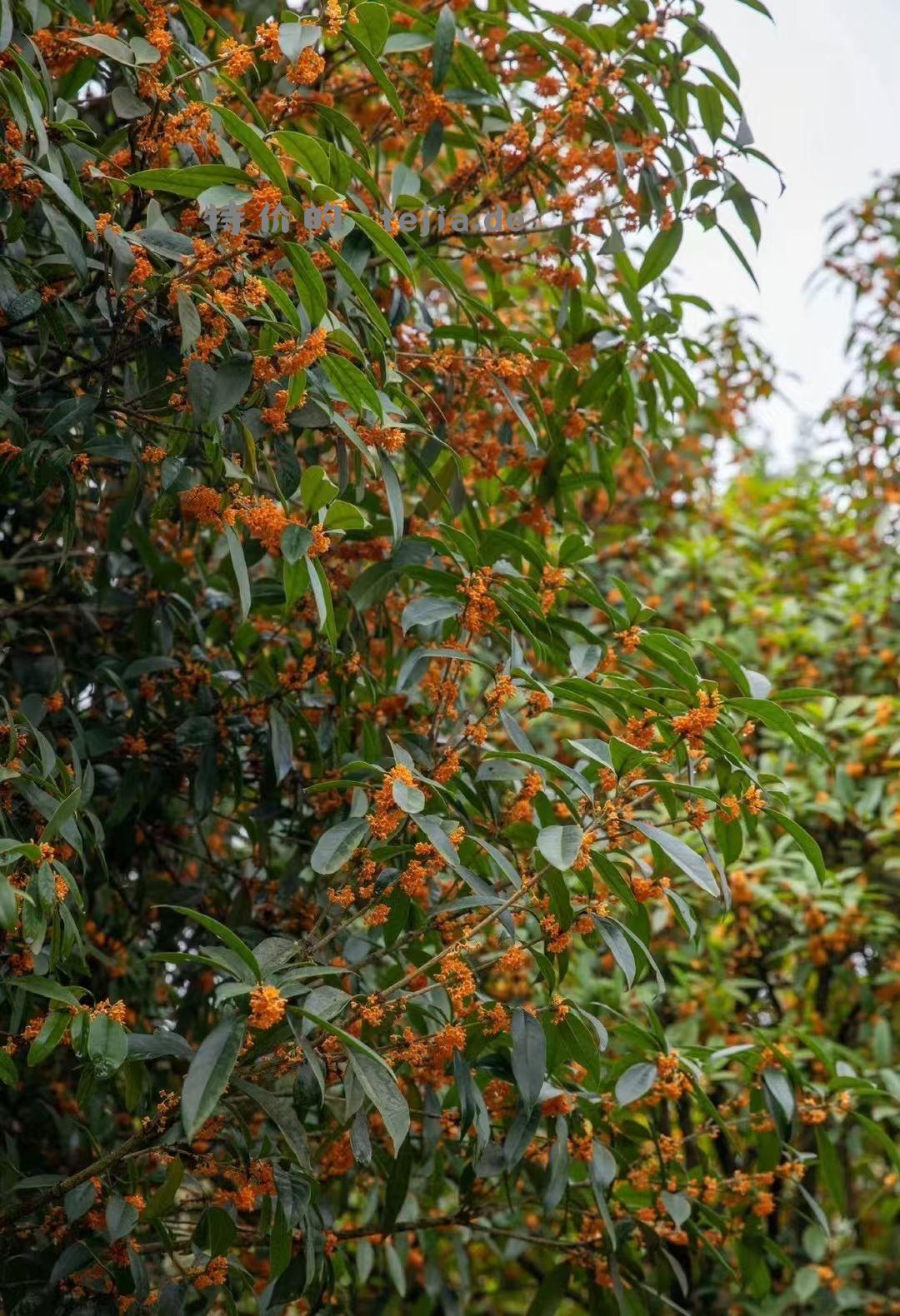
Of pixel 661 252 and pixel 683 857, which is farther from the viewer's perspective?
pixel 661 252

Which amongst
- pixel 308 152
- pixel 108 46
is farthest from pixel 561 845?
pixel 108 46

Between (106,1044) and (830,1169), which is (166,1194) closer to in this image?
(106,1044)

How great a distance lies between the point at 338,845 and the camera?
145 centimetres

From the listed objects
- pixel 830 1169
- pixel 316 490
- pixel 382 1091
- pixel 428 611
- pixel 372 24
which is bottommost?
pixel 830 1169

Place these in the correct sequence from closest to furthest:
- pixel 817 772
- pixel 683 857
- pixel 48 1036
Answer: pixel 48 1036 → pixel 683 857 → pixel 817 772

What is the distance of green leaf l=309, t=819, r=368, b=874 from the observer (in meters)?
1.42

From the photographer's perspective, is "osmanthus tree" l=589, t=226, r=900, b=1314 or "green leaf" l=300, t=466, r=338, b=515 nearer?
"green leaf" l=300, t=466, r=338, b=515

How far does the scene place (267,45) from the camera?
1.56 metres

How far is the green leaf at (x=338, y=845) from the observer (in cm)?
142

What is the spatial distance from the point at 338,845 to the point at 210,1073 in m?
0.33

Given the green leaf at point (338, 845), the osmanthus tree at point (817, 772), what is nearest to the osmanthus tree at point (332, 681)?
the green leaf at point (338, 845)

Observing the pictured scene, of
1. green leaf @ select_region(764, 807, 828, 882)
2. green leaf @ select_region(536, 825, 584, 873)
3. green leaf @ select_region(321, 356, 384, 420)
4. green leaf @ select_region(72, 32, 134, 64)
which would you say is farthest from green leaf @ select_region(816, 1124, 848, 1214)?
green leaf @ select_region(72, 32, 134, 64)

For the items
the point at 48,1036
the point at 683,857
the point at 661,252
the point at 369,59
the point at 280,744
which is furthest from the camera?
the point at 661,252

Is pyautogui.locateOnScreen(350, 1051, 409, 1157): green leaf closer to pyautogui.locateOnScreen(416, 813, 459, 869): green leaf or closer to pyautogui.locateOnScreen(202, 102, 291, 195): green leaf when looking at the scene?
pyautogui.locateOnScreen(416, 813, 459, 869): green leaf
